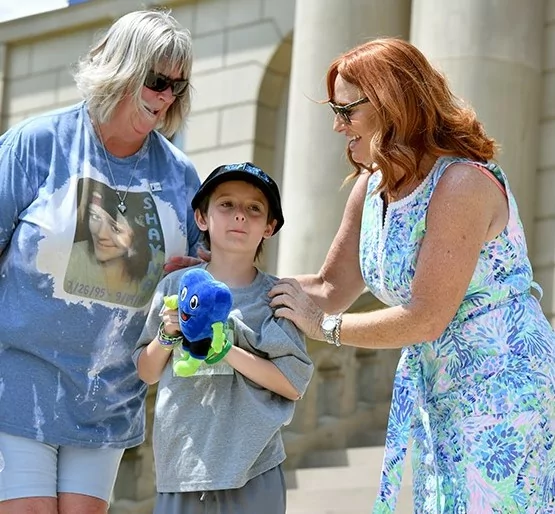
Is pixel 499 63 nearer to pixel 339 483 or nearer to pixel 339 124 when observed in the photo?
pixel 339 483

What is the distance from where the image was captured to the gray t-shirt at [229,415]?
183 inches

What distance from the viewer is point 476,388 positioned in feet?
15.1

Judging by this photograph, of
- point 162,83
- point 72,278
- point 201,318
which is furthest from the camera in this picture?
point 162,83

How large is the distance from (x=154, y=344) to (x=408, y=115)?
1.10 m

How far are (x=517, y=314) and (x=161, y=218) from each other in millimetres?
1294

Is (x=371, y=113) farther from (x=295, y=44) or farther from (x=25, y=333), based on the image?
(x=295, y=44)

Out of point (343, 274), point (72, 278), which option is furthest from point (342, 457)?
point (72, 278)

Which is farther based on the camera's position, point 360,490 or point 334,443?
point 334,443

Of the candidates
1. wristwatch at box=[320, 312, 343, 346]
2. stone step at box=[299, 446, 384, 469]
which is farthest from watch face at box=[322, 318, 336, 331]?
stone step at box=[299, 446, 384, 469]

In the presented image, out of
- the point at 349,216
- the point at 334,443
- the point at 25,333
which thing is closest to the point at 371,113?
the point at 349,216

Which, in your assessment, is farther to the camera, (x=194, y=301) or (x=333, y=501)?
(x=333, y=501)

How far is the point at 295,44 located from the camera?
12812mm

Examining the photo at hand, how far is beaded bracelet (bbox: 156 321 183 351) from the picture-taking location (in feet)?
15.4

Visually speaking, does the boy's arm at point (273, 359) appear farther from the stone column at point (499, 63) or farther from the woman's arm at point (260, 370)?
the stone column at point (499, 63)
